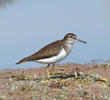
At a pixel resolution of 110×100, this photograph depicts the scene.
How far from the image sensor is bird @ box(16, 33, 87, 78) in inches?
409

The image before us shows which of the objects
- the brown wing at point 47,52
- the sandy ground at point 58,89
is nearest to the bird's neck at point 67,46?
the brown wing at point 47,52

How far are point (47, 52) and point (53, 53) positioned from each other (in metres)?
0.25

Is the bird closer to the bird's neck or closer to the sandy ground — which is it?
the bird's neck

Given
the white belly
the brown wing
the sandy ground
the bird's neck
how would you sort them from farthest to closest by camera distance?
the bird's neck, the brown wing, the white belly, the sandy ground

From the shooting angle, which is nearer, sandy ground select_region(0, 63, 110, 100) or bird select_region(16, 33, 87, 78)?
sandy ground select_region(0, 63, 110, 100)

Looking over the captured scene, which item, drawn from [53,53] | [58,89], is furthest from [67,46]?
[58,89]

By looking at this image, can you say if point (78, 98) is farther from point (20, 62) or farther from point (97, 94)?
point (20, 62)

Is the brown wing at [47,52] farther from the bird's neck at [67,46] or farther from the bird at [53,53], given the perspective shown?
the bird's neck at [67,46]

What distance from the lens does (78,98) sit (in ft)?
25.1

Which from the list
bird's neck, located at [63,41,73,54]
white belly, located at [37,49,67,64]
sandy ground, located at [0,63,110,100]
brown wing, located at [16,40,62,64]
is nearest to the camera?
sandy ground, located at [0,63,110,100]

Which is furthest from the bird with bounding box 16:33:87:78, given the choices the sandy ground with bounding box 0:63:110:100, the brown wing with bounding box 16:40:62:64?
the sandy ground with bounding box 0:63:110:100

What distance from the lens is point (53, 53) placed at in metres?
10.4

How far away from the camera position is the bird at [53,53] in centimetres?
1039

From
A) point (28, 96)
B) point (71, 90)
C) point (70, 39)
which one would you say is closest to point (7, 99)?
point (28, 96)
